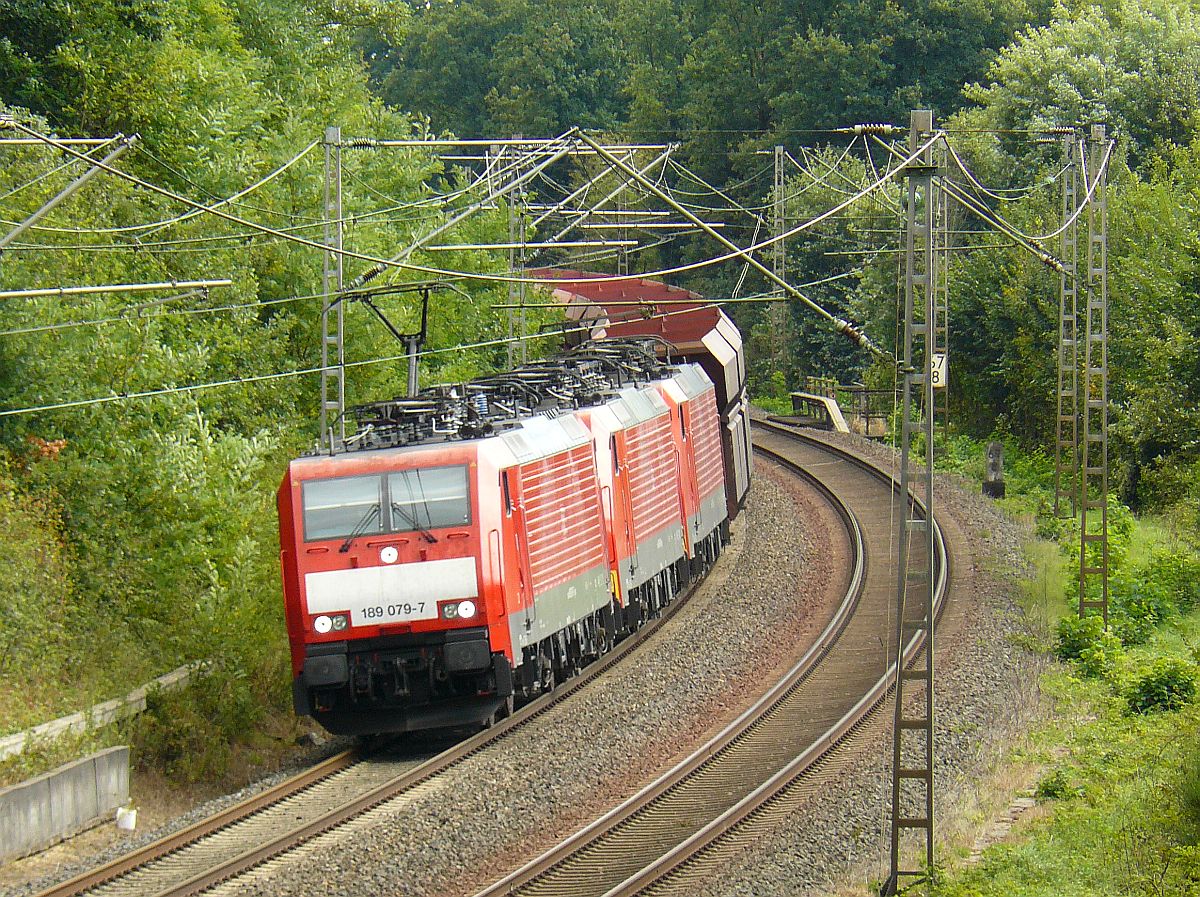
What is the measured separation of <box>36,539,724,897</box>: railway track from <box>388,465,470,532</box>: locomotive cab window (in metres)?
2.26

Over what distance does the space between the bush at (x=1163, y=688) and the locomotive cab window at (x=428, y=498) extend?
7908 mm

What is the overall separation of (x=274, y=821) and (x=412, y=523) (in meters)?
3.15

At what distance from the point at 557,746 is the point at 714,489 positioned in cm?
1015

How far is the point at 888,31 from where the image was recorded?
64.7 meters

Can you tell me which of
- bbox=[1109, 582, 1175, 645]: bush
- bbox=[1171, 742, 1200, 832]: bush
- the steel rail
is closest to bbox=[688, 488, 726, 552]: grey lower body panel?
the steel rail

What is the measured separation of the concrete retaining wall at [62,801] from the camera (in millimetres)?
12891

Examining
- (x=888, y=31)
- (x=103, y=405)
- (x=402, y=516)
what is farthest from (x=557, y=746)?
(x=888, y=31)

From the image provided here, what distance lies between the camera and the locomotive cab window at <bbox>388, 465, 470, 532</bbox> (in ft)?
50.8

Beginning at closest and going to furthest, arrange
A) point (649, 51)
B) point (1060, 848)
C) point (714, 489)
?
point (1060, 848)
point (714, 489)
point (649, 51)

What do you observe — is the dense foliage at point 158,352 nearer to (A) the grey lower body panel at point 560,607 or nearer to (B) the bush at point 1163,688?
(A) the grey lower body panel at point 560,607

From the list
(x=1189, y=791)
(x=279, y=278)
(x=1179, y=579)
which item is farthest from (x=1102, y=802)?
(x=279, y=278)

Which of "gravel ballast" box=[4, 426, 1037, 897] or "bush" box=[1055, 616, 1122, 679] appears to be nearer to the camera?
"gravel ballast" box=[4, 426, 1037, 897]

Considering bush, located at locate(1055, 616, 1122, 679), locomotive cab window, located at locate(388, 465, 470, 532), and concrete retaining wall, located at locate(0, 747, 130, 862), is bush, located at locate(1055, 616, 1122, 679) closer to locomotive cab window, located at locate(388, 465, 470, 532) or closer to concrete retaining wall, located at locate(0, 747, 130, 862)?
locomotive cab window, located at locate(388, 465, 470, 532)

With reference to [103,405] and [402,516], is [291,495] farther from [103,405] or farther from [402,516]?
[103,405]
